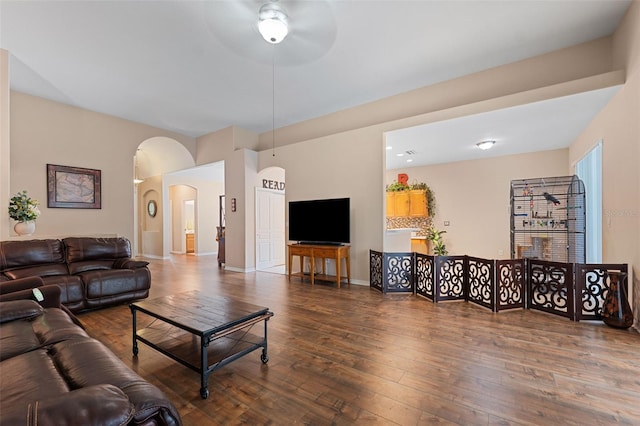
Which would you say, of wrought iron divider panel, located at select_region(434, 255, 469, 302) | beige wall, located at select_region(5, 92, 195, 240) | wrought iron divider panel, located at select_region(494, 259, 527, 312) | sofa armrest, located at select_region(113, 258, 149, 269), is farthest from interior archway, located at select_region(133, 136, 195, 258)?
wrought iron divider panel, located at select_region(494, 259, 527, 312)

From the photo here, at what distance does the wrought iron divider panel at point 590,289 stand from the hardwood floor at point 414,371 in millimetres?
155

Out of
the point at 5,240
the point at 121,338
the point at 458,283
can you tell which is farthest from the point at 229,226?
the point at 458,283

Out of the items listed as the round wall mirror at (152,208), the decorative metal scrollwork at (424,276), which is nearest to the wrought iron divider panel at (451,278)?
the decorative metal scrollwork at (424,276)

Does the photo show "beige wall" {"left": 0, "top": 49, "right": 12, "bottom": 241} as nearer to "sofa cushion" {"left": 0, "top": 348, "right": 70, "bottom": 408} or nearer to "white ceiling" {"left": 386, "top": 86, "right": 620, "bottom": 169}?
"sofa cushion" {"left": 0, "top": 348, "right": 70, "bottom": 408}

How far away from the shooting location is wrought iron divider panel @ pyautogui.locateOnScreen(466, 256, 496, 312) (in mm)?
3699

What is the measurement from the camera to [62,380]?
4.00 feet

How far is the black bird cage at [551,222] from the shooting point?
444 centimetres

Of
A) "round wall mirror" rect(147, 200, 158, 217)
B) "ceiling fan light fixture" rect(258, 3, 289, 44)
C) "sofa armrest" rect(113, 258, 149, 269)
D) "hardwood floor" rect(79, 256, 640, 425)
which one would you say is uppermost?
"ceiling fan light fixture" rect(258, 3, 289, 44)

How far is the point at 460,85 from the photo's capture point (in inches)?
177

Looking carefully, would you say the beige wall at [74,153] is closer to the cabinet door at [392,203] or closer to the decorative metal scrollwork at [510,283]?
the cabinet door at [392,203]

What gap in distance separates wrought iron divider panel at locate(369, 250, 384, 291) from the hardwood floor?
42.4 inches

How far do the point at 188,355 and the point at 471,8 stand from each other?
4432 millimetres

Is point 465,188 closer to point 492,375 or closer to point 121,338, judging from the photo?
point 492,375

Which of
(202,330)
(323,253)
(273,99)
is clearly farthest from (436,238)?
(202,330)
